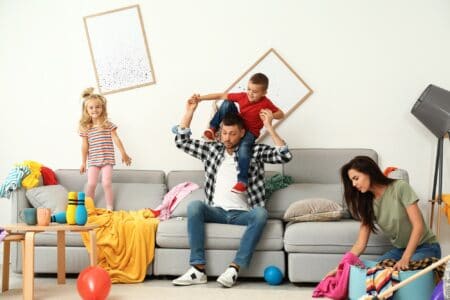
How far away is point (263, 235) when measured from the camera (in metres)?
4.08

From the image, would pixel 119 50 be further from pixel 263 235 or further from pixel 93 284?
pixel 93 284

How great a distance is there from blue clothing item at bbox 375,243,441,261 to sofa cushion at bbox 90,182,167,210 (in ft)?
5.58

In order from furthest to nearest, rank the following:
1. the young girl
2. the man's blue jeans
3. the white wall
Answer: the white wall < the young girl < the man's blue jeans

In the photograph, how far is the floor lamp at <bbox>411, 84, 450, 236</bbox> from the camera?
4586 mm

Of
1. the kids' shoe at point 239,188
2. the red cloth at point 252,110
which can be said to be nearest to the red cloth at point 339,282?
the kids' shoe at point 239,188

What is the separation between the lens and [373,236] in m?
3.88

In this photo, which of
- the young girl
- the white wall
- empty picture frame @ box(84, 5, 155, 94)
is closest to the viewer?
the young girl

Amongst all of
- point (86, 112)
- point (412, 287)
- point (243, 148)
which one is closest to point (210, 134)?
point (243, 148)

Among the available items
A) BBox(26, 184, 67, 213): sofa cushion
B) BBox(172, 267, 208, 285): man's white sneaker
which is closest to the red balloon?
BBox(172, 267, 208, 285): man's white sneaker

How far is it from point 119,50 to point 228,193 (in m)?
1.61

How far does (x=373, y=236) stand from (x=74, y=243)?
5.92ft

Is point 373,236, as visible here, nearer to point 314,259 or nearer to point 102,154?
point 314,259

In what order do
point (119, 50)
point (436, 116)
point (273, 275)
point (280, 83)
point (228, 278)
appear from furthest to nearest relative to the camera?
1. point (119, 50)
2. point (280, 83)
3. point (436, 116)
4. point (273, 275)
5. point (228, 278)

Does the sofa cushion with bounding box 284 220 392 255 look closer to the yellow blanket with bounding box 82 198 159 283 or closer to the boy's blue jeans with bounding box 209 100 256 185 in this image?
the boy's blue jeans with bounding box 209 100 256 185
